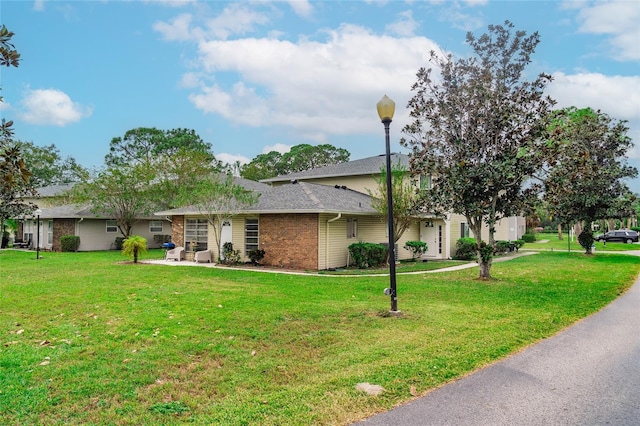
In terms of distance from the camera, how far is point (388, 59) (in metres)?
14.7

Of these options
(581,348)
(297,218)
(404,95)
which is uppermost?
(404,95)

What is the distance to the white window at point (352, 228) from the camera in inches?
703

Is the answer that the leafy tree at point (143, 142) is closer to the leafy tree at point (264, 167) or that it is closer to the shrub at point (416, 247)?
the leafy tree at point (264, 167)

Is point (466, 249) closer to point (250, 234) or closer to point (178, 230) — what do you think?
point (250, 234)

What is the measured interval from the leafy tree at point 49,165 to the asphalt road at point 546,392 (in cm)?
4954

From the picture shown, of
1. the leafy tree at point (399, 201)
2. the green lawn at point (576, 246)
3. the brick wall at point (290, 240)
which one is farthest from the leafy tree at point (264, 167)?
the leafy tree at point (399, 201)

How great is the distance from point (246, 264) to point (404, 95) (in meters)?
9.39

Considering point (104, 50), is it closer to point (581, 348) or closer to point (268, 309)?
point (268, 309)

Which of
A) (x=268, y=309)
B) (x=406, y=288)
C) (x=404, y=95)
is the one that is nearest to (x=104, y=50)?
(x=404, y=95)

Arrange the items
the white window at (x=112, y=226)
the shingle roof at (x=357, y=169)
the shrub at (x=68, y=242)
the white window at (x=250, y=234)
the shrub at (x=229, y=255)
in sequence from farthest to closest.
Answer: the white window at (x=112, y=226) < the shrub at (x=68, y=242) < the shingle roof at (x=357, y=169) < the white window at (x=250, y=234) < the shrub at (x=229, y=255)

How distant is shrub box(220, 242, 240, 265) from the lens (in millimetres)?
17438

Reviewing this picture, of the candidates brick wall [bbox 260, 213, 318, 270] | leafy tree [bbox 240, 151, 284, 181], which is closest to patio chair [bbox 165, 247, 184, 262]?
brick wall [bbox 260, 213, 318, 270]

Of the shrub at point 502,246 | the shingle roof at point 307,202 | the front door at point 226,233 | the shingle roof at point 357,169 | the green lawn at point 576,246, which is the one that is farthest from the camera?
the green lawn at point 576,246

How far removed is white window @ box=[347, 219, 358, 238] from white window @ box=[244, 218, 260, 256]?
399cm
